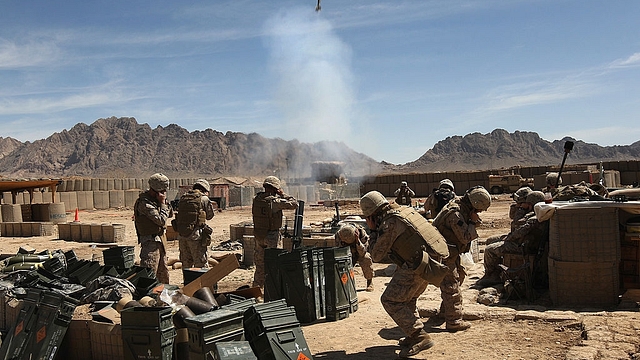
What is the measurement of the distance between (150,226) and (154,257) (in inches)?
18.7

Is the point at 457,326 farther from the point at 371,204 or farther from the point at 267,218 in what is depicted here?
the point at 267,218

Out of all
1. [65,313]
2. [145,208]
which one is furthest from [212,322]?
[145,208]

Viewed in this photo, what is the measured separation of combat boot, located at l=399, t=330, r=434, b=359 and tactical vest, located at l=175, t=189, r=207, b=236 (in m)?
4.47

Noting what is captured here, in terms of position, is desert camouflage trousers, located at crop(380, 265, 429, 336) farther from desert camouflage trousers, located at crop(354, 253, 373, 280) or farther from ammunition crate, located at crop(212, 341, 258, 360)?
desert camouflage trousers, located at crop(354, 253, 373, 280)

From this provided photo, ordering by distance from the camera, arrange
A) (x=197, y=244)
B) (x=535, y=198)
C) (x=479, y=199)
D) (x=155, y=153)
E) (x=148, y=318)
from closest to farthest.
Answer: (x=148, y=318) → (x=479, y=199) → (x=535, y=198) → (x=197, y=244) → (x=155, y=153)

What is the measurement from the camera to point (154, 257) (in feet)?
29.7

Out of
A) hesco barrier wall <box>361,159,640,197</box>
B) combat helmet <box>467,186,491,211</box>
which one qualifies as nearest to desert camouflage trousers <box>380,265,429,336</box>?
combat helmet <box>467,186,491,211</box>

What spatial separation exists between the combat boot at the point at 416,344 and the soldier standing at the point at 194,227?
434 centimetres

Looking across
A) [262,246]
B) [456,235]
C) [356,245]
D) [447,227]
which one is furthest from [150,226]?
[456,235]

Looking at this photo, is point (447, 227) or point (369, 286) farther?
point (369, 286)

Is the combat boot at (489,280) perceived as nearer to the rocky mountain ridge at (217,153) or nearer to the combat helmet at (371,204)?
the combat helmet at (371,204)

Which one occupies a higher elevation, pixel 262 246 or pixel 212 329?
pixel 262 246

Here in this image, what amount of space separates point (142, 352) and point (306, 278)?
2526 millimetres

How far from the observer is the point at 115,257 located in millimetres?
8898
